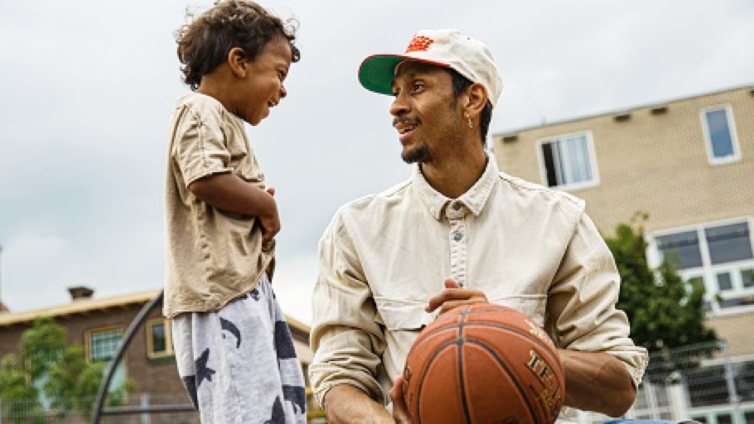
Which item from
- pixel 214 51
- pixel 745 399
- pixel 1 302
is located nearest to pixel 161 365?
pixel 1 302

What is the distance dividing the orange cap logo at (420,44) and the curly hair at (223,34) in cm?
62

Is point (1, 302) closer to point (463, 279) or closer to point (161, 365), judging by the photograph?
point (161, 365)

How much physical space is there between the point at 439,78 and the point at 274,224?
0.87 m

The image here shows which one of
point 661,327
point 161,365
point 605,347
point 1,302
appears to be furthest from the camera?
point 1,302

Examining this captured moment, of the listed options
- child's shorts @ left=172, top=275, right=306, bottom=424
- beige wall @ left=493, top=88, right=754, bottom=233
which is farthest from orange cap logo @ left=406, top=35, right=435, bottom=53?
beige wall @ left=493, top=88, right=754, bottom=233

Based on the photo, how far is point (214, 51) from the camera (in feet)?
13.7

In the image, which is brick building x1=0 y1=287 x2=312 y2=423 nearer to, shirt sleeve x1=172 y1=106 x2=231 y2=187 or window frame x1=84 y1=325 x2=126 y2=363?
window frame x1=84 y1=325 x2=126 y2=363

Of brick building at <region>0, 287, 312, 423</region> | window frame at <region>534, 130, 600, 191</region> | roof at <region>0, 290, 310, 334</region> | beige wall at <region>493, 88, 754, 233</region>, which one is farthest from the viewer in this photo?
roof at <region>0, 290, 310, 334</region>

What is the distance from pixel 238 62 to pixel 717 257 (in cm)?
2962

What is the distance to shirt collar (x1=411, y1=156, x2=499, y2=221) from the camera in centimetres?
387

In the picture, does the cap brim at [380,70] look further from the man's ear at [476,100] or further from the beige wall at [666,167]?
the beige wall at [666,167]

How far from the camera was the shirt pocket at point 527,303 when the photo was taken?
365 centimetres

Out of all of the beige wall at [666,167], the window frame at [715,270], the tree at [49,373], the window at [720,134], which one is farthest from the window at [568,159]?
the tree at [49,373]

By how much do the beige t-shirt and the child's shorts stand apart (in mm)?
66
